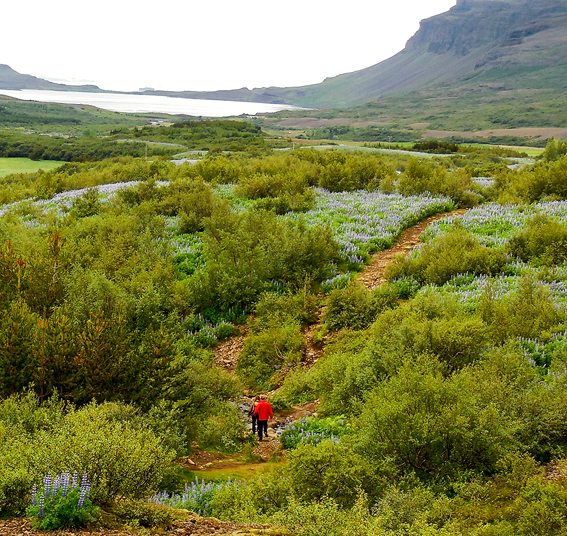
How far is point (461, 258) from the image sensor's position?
45.0 feet

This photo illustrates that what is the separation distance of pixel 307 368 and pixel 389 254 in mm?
6331

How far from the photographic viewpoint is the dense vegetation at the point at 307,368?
4.92 meters

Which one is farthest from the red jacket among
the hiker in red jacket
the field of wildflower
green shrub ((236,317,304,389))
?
the field of wildflower

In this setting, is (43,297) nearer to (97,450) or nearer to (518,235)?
(97,450)

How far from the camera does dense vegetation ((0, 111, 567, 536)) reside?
4922 millimetres

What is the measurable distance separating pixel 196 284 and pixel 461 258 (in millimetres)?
7607

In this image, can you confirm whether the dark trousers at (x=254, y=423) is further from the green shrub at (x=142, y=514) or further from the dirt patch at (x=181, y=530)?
the green shrub at (x=142, y=514)

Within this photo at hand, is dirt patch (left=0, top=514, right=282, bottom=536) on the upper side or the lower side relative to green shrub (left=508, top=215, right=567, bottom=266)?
lower

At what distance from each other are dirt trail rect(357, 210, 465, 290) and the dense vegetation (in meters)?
0.40

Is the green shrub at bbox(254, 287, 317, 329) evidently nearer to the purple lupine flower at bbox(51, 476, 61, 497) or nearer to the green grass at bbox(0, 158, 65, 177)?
the purple lupine flower at bbox(51, 476, 61, 497)

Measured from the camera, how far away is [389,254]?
55.0 feet

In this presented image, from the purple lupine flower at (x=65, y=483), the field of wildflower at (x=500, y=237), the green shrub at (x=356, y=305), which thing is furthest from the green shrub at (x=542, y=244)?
the purple lupine flower at (x=65, y=483)

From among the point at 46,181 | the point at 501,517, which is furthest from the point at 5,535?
the point at 46,181

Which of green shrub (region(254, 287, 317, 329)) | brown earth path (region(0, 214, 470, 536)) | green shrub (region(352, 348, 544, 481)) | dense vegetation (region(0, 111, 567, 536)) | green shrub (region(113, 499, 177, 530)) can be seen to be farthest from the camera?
green shrub (region(254, 287, 317, 329))
